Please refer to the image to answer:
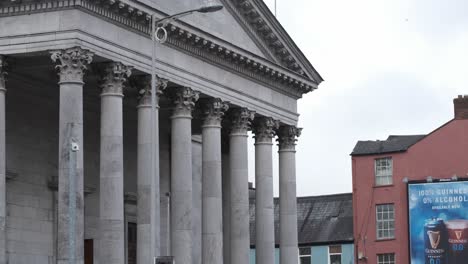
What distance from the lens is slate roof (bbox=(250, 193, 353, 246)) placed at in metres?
89.5

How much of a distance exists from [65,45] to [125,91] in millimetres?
8714

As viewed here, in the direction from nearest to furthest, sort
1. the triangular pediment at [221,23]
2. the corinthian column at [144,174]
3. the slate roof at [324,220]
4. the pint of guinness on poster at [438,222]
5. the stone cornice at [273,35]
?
1. the corinthian column at [144,174]
2. the triangular pediment at [221,23]
3. the stone cornice at [273,35]
4. the pint of guinness on poster at [438,222]
5. the slate roof at [324,220]

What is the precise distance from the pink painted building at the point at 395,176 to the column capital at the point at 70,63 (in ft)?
140

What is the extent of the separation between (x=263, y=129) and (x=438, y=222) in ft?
88.7

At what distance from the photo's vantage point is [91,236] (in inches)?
Result: 2151

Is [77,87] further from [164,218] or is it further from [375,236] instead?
[375,236]

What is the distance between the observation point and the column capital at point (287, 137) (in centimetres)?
5969

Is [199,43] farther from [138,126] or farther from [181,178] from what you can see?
[181,178]

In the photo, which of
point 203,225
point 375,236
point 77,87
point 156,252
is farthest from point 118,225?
point 375,236

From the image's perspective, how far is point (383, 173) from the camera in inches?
3337

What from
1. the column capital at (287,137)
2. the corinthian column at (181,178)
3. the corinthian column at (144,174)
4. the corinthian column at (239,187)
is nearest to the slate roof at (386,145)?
the column capital at (287,137)

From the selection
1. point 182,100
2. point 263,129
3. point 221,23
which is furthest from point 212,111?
point 263,129

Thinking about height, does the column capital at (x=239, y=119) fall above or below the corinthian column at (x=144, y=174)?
above

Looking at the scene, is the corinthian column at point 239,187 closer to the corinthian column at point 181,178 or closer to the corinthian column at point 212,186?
the corinthian column at point 212,186
